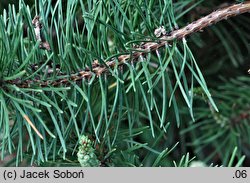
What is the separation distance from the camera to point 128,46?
0.33 m

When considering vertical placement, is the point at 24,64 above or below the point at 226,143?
above

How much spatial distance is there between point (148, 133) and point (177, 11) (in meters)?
0.18

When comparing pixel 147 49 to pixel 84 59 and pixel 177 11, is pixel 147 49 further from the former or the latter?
pixel 177 11

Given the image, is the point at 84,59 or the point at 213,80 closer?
the point at 84,59

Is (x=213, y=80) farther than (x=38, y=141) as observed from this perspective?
Yes

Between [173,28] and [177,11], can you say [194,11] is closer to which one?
[177,11]

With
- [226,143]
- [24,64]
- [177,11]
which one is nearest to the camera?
[24,64]

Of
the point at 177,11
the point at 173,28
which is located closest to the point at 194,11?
the point at 177,11

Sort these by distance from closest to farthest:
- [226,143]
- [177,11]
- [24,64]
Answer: [24,64] → [177,11] → [226,143]

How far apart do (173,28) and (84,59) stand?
0.22ft

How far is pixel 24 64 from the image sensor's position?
1.01ft

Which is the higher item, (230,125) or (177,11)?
(177,11)
